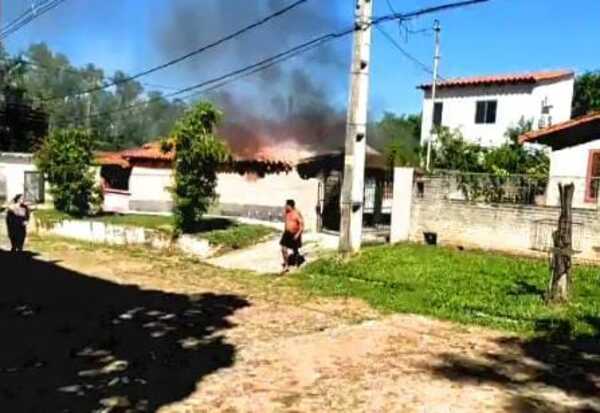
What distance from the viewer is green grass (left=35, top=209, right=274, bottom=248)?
17750mm

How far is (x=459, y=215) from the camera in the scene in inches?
603

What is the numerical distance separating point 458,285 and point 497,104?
2178cm

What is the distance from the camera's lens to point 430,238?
623 inches

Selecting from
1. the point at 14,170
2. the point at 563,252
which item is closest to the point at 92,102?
the point at 14,170

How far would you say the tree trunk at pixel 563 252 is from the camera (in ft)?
32.9

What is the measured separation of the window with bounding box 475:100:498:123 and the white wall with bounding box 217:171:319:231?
47.9ft

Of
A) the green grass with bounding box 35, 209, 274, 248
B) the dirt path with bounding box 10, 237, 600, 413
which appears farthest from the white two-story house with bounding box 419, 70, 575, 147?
the dirt path with bounding box 10, 237, 600, 413

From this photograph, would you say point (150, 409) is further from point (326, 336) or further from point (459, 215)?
point (459, 215)

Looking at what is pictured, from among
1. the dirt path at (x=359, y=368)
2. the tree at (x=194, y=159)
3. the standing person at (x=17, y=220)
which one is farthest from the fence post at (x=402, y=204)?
the standing person at (x=17, y=220)

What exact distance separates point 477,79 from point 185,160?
1836 cm

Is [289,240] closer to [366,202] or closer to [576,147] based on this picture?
[366,202]

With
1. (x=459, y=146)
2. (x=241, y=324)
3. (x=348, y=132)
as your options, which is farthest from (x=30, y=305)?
(x=459, y=146)

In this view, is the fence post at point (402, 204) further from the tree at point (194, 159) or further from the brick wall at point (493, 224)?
the tree at point (194, 159)

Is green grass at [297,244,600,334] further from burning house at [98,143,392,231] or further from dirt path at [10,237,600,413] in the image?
burning house at [98,143,392,231]
